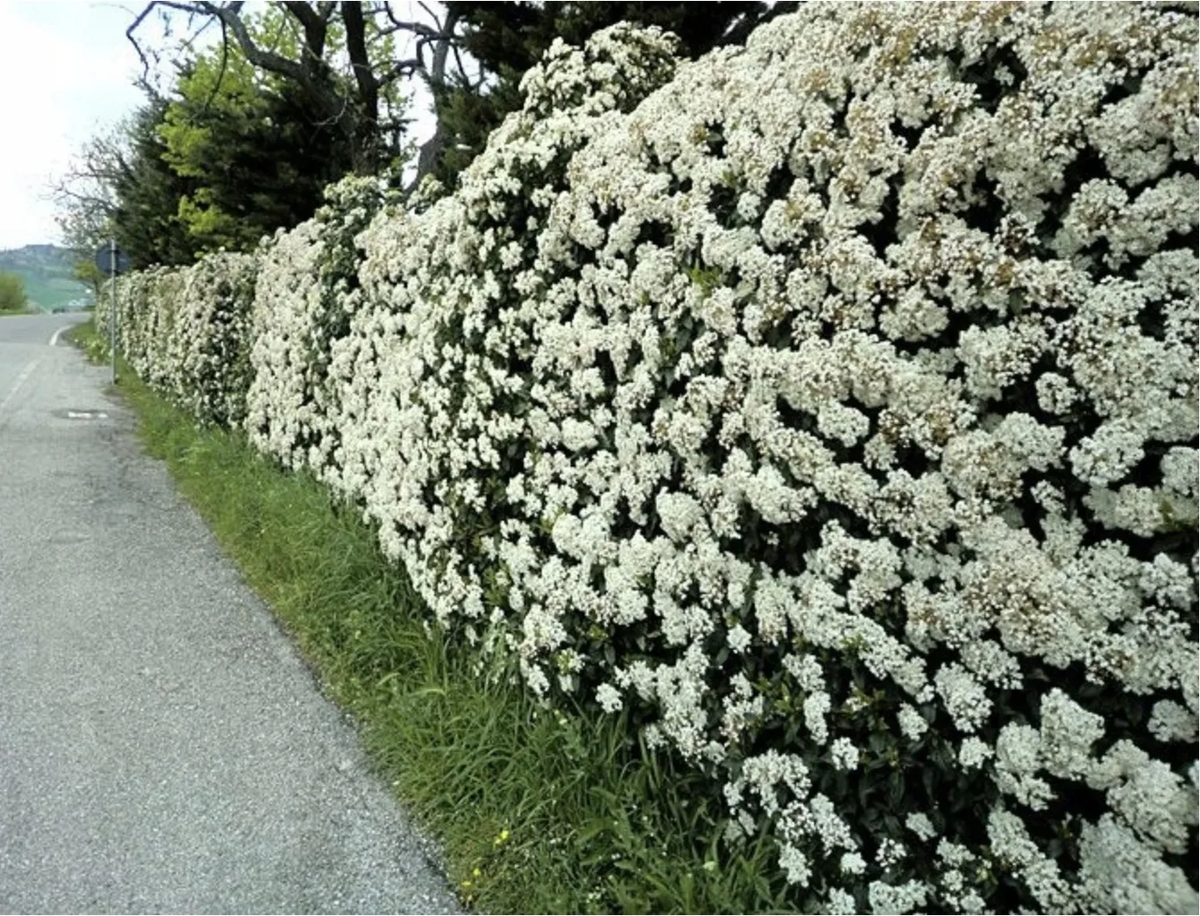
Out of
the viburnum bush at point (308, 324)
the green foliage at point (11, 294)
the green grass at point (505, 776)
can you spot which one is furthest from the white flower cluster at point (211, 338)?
the green foliage at point (11, 294)

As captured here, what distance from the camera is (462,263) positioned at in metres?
3.80

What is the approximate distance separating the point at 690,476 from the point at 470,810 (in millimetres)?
1310

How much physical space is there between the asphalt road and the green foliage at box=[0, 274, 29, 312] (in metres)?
62.4

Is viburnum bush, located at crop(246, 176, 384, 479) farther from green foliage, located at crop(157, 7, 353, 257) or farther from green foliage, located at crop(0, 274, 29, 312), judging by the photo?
green foliage, located at crop(0, 274, 29, 312)

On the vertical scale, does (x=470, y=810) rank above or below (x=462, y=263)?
below

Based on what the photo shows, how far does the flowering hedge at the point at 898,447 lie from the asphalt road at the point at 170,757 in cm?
83

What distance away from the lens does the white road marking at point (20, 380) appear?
12844 mm

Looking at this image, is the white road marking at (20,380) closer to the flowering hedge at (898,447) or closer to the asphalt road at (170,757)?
the asphalt road at (170,757)

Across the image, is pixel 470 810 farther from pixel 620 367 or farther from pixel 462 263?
pixel 462 263

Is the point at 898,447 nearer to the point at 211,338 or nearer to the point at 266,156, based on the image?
the point at 211,338

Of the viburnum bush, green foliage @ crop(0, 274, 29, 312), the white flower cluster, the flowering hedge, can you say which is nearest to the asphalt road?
the flowering hedge

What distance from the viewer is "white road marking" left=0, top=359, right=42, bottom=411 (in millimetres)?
12844

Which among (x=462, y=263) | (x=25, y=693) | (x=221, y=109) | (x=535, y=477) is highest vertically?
(x=221, y=109)

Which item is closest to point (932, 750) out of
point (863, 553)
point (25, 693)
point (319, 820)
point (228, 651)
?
point (863, 553)
